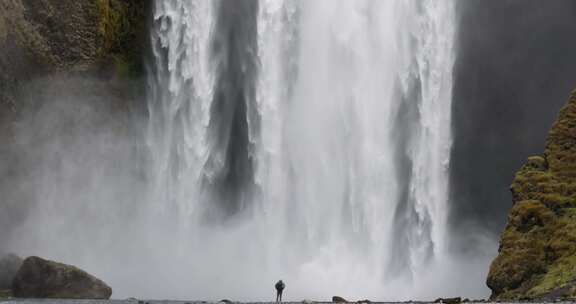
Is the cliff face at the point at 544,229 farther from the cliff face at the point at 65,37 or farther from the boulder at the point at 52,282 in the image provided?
the cliff face at the point at 65,37

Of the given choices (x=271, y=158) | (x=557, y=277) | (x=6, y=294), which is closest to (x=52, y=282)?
(x=6, y=294)

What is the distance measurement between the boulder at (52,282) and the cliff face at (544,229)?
557 inches

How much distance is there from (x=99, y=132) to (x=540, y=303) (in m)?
25.0

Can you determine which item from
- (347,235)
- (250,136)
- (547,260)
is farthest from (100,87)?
(547,260)

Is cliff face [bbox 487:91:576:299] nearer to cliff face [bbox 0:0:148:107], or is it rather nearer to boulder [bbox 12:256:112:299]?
boulder [bbox 12:256:112:299]

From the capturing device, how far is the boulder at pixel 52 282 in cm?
3083

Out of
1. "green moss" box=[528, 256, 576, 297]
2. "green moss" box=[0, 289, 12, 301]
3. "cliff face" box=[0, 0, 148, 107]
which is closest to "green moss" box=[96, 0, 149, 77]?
"cliff face" box=[0, 0, 148, 107]

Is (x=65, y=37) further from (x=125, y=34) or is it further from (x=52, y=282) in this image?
(x=52, y=282)

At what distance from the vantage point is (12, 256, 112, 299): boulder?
30.8 m

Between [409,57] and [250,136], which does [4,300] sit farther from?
[409,57]

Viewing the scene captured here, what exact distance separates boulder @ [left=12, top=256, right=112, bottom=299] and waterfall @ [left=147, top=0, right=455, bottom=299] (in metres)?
7.93

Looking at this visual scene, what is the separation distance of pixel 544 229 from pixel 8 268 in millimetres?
19896

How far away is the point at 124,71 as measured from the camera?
1716 inches

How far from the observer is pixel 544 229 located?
30.6 metres
